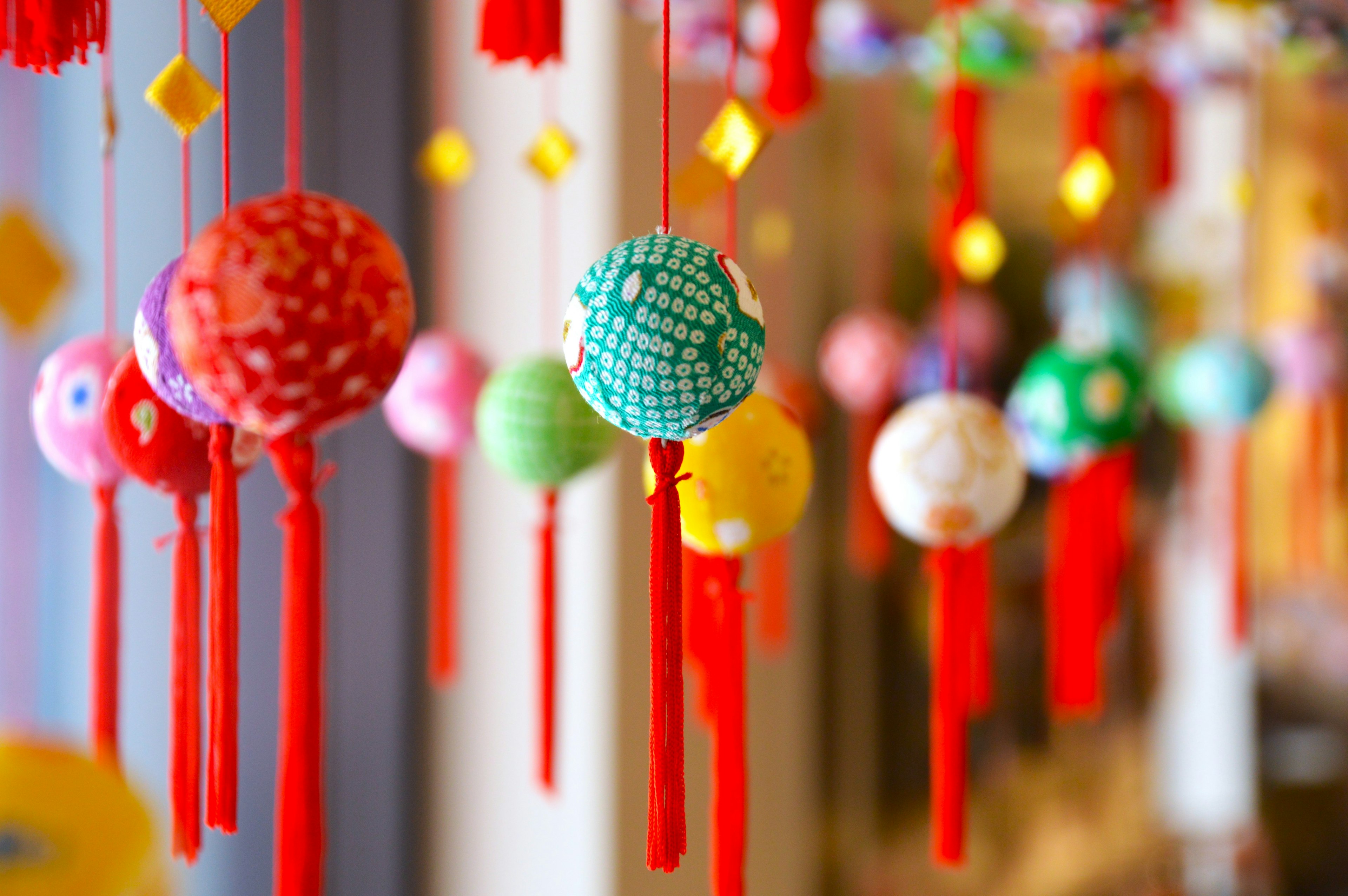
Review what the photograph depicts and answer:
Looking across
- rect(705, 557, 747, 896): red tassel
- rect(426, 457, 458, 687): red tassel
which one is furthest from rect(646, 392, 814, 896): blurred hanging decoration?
rect(426, 457, 458, 687): red tassel

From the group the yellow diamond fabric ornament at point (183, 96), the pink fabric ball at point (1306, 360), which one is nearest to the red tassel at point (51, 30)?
the yellow diamond fabric ornament at point (183, 96)

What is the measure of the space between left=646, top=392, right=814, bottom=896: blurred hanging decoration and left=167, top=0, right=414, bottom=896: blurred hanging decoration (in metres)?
0.14

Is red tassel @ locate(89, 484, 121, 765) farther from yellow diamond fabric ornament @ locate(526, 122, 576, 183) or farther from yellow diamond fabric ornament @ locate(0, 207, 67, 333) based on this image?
yellow diamond fabric ornament @ locate(526, 122, 576, 183)

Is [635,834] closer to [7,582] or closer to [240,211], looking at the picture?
[7,582]

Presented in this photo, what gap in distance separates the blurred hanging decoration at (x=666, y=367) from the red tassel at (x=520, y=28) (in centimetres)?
14

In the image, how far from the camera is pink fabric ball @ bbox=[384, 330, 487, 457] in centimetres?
67

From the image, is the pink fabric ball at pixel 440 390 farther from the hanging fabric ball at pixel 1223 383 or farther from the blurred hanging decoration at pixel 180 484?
the hanging fabric ball at pixel 1223 383

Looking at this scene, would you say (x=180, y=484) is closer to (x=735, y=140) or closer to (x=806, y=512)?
(x=735, y=140)

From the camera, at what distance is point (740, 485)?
511 millimetres

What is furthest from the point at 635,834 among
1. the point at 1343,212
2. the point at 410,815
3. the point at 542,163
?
the point at 1343,212

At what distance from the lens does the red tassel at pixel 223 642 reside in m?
0.39

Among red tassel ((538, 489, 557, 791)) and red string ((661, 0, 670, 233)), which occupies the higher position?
red string ((661, 0, 670, 233))

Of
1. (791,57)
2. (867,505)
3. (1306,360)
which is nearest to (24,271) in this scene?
(791,57)

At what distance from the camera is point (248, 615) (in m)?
1.04
